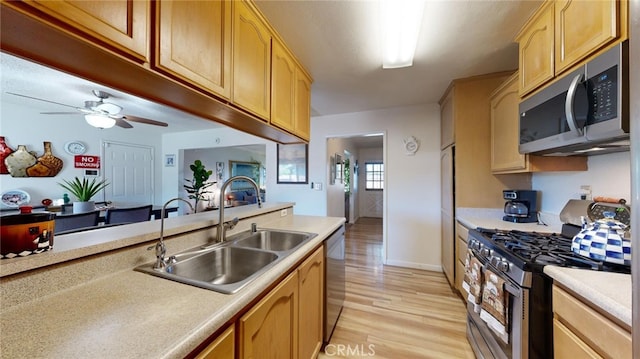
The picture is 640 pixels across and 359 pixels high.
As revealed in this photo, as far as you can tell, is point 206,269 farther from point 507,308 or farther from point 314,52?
point 314,52

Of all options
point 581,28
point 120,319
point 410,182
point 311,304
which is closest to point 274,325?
point 311,304

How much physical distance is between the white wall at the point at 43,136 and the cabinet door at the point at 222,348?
15.8ft

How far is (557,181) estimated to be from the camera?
188 cm

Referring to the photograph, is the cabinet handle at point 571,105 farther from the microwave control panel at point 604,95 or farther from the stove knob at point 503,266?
the stove knob at point 503,266

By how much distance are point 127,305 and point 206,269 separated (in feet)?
1.78

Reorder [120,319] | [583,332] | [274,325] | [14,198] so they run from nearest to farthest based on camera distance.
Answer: [120,319], [583,332], [274,325], [14,198]

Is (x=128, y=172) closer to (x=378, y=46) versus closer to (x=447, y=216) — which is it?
(x=378, y=46)

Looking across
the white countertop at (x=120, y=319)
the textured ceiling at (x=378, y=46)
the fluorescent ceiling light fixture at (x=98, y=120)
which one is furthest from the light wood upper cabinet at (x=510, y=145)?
the fluorescent ceiling light fixture at (x=98, y=120)

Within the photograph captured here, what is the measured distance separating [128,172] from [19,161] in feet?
4.75

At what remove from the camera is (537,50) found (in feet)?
4.79

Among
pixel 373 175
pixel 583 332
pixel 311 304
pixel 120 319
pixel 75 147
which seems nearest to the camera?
pixel 120 319

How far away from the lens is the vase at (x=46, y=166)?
136 inches

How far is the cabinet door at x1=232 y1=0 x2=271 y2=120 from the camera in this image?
4.23 feet

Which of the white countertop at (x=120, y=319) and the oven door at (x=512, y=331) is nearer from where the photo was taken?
the white countertop at (x=120, y=319)
